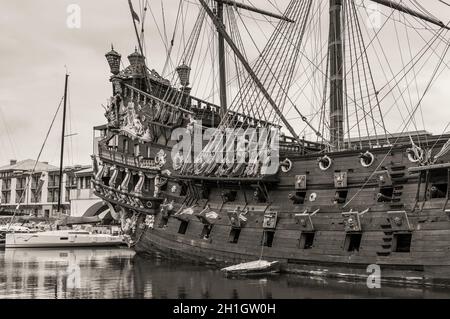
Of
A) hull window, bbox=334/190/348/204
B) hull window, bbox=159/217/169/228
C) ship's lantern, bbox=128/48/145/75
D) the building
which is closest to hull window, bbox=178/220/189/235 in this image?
hull window, bbox=159/217/169/228

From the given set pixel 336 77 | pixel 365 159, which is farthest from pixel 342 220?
pixel 336 77

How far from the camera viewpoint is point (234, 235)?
83.6ft

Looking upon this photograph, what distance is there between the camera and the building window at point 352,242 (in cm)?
2081

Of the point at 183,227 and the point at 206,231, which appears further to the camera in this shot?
the point at 183,227

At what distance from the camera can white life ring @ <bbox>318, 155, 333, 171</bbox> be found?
22.3m

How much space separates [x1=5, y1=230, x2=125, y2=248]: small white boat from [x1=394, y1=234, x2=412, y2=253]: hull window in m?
30.3

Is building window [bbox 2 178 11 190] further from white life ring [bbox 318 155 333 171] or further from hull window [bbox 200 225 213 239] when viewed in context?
white life ring [bbox 318 155 333 171]

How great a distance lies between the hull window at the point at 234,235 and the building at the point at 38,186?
1966 inches

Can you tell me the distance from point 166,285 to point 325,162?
8155 mm

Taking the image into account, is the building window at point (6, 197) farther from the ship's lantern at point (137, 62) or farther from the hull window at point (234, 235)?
the hull window at point (234, 235)

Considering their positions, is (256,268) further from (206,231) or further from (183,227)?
(183,227)

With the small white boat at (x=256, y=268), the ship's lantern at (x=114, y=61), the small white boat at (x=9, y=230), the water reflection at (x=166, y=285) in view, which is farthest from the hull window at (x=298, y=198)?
the small white boat at (x=9, y=230)
